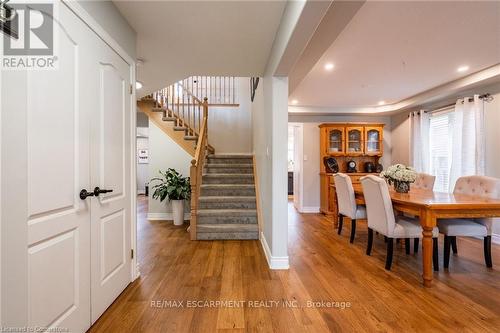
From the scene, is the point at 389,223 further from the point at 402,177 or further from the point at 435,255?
the point at 402,177

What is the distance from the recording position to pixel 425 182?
3482 millimetres

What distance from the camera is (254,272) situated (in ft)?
7.77

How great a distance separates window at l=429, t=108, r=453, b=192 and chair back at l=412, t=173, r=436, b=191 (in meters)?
0.93

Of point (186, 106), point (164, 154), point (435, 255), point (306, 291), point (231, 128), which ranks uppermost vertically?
point (186, 106)

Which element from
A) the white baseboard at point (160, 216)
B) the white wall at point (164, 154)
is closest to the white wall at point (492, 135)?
the white wall at point (164, 154)

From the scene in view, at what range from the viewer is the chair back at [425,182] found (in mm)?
3387

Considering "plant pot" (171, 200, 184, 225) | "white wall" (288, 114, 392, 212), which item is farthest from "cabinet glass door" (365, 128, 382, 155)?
"plant pot" (171, 200, 184, 225)

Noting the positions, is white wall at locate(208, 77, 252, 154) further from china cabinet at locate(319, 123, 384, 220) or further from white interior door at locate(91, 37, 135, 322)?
white interior door at locate(91, 37, 135, 322)

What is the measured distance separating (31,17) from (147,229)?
11.1ft

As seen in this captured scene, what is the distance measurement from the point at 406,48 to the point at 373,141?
3001 mm

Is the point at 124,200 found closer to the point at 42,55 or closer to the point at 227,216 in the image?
the point at 42,55

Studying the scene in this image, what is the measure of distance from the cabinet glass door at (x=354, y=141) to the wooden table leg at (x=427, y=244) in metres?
3.27

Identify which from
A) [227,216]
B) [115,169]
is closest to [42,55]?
[115,169]

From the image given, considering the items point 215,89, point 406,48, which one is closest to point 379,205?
point 406,48
